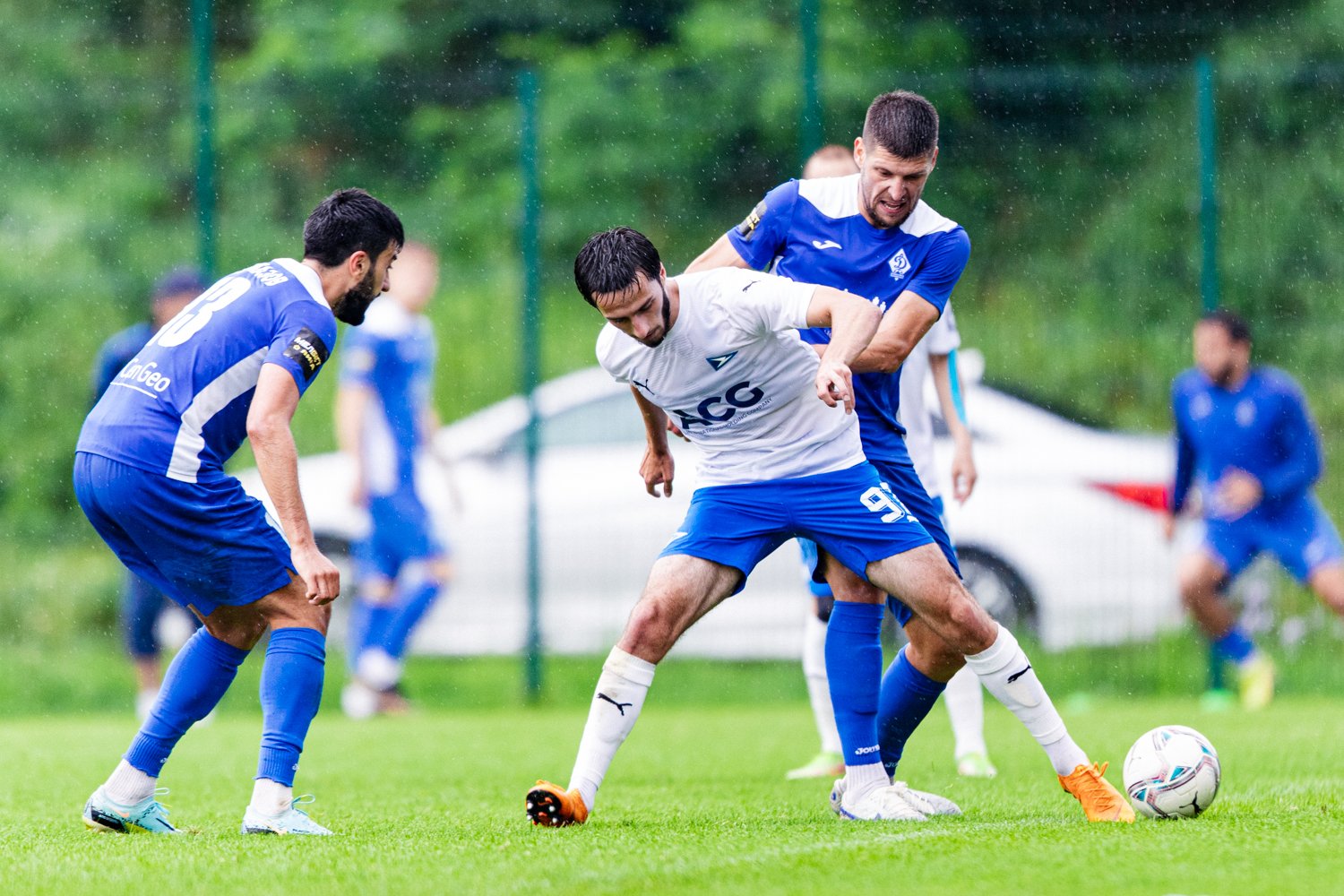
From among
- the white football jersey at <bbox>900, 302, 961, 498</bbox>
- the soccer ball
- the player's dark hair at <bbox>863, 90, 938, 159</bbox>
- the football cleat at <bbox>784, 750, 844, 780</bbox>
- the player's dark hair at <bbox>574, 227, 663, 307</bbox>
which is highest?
the player's dark hair at <bbox>863, 90, 938, 159</bbox>

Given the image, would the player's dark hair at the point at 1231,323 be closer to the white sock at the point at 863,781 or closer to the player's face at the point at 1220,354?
the player's face at the point at 1220,354

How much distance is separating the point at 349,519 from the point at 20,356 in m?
2.51

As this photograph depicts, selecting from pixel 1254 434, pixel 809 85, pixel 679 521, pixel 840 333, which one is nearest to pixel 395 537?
pixel 679 521

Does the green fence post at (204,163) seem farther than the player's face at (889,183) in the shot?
Yes

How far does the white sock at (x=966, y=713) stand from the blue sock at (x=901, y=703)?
4.00 feet

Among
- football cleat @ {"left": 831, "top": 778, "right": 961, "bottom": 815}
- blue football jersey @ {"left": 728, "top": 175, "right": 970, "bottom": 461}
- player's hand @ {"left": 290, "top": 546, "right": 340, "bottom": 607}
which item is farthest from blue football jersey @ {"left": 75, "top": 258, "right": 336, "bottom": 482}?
football cleat @ {"left": 831, "top": 778, "right": 961, "bottom": 815}

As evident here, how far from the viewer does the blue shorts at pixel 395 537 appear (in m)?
10.4

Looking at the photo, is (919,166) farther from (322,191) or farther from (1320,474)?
(322,191)

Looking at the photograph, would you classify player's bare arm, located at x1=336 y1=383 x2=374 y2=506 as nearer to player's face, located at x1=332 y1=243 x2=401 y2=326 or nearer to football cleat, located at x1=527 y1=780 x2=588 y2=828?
player's face, located at x1=332 y1=243 x2=401 y2=326

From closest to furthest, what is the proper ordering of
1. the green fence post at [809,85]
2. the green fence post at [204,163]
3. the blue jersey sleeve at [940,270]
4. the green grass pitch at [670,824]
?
1. the green grass pitch at [670,824]
2. the blue jersey sleeve at [940,270]
3. the green fence post at [809,85]
4. the green fence post at [204,163]

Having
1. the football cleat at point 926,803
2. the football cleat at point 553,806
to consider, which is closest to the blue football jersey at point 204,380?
the football cleat at point 553,806

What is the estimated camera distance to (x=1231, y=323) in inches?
392

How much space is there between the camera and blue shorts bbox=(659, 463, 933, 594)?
510cm

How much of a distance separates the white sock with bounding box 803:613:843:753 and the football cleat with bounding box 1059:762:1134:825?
1935 millimetres
